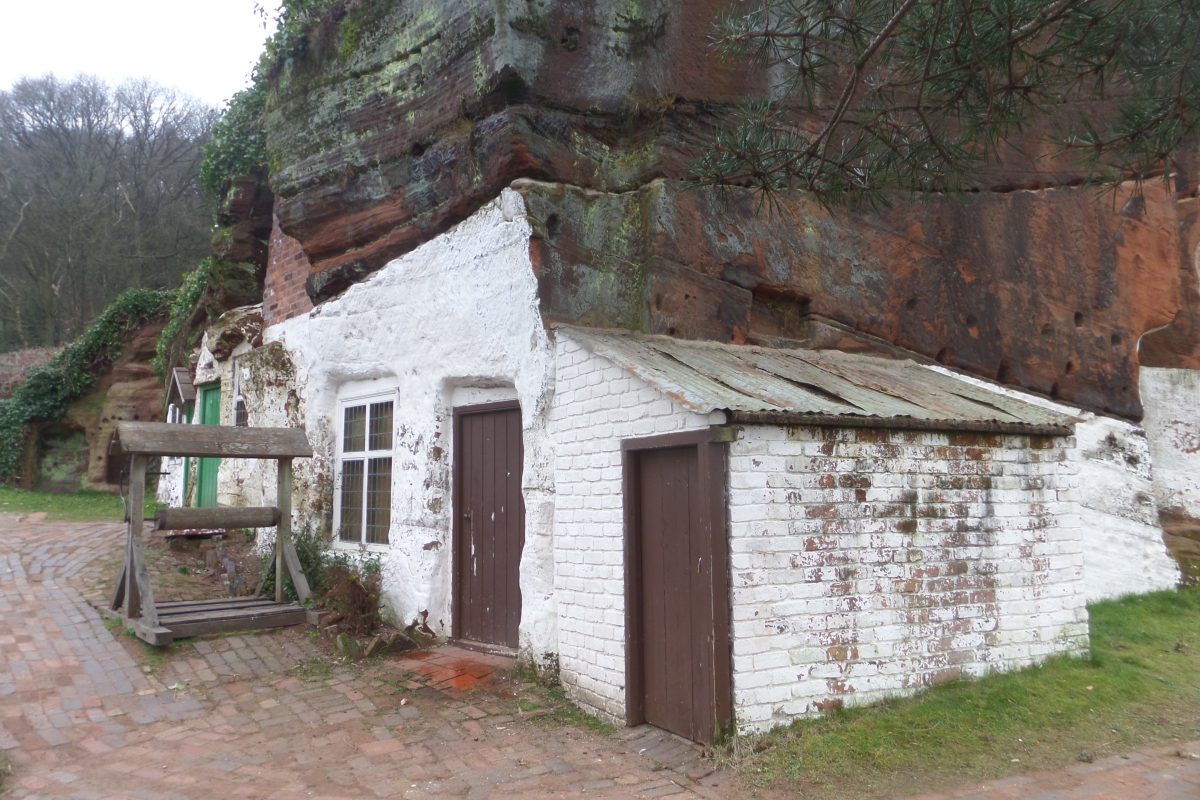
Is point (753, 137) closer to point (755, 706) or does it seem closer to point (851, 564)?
point (851, 564)

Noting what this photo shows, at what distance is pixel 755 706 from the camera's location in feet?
15.3

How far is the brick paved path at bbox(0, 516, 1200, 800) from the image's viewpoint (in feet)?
14.5

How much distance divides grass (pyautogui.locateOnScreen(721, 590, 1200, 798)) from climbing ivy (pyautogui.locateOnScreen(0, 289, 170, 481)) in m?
17.0

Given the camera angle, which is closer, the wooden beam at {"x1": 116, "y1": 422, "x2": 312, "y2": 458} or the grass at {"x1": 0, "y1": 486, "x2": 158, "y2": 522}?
the wooden beam at {"x1": 116, "y1": 422, "x2": 312, "y2": 458}

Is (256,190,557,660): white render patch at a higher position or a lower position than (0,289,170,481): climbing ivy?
lower

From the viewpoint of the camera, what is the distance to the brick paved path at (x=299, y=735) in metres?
4.41

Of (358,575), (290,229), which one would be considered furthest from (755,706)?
(290,229)

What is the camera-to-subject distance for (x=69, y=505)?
1512 centimetres

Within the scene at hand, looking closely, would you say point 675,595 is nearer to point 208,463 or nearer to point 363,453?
point 363,453

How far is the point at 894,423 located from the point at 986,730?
6.03ft

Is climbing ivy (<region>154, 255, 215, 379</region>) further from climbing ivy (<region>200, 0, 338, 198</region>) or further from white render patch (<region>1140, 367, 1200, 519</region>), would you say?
white render patch (<region>1140, 367, 1200, 519</region>)

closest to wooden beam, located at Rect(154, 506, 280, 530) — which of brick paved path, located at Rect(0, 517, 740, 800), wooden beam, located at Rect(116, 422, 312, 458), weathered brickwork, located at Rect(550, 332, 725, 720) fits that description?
wooden beam, located at Rect(116, 422, 312, 458)

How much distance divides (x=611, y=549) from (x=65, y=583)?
234 inches

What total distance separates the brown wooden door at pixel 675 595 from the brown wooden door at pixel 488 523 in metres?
1.59
